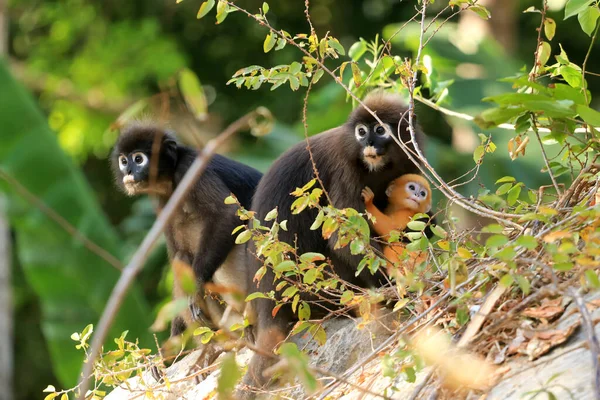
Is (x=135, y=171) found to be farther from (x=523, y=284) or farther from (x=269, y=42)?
(x=523, y=284)

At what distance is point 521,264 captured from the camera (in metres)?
2.70

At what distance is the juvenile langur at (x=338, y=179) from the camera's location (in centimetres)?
405

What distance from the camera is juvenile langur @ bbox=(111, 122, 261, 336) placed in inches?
190

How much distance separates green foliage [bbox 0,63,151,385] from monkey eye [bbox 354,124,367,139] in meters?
4.26

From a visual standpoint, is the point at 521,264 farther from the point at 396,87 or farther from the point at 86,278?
the point at 86,278

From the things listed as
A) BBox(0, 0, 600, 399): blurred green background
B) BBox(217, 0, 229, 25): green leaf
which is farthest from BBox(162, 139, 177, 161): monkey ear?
BBox(0, 0, 600, 399): blurred green background

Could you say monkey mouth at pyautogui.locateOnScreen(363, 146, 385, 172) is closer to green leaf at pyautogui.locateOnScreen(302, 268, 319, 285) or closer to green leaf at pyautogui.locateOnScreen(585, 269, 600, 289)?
green leaf at pyautogui.locateOnScreen(302, 268, 319, 285)

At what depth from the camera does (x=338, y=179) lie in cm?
414

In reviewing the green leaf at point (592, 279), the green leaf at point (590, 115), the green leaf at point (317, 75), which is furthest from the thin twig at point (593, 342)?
the green leaf at point (317, 75)

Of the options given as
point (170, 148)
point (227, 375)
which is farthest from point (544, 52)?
point (170, 148)

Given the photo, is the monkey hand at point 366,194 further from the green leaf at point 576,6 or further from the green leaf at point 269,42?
the green leaf at point 576,6

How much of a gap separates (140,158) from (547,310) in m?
2.94

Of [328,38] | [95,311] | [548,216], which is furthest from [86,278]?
[548,216]

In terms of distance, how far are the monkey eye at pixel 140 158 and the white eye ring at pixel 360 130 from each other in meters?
1.45
